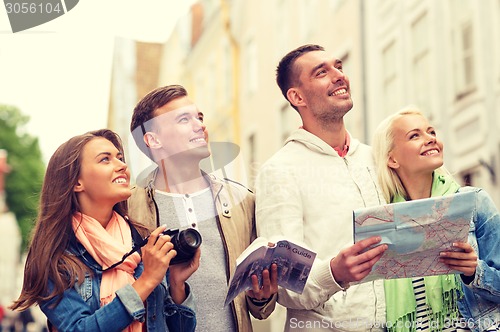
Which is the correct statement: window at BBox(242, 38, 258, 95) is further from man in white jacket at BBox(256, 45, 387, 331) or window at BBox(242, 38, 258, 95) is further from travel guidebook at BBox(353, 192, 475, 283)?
travel guidebook at BBox(353, 192, 475, 283)

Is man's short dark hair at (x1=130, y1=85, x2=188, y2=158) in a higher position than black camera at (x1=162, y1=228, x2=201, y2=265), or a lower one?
higher

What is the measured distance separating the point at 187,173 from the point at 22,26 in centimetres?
97

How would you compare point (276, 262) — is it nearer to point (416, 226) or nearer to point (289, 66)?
point (416, 226)

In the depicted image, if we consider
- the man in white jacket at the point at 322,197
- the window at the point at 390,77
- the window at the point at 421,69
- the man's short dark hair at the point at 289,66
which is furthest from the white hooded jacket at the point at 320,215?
the window at the point at 421,69

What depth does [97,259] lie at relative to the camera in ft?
7.37

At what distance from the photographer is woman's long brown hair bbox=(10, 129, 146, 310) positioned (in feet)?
7.20

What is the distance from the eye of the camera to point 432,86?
6.91m

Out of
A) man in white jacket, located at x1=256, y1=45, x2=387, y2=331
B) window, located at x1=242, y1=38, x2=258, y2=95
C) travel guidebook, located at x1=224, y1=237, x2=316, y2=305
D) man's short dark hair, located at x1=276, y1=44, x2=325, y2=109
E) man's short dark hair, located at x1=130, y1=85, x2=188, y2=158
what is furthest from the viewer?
window, located at x1=242, y1=38, x2=258, y2=95

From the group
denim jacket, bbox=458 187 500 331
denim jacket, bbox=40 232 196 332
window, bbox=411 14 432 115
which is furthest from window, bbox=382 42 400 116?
denim jacket, bbox=40 232 196 332

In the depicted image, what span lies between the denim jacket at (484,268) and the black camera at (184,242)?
0.76 m

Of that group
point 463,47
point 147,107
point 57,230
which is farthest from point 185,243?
point 463,47

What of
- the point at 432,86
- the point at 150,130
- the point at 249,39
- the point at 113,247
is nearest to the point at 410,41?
the point at 432,86

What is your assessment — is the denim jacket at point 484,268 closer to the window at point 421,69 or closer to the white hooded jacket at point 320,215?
the white hooded jacket at point 320,215

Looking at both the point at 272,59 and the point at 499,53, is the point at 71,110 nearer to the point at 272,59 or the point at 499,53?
the point at 272,59
